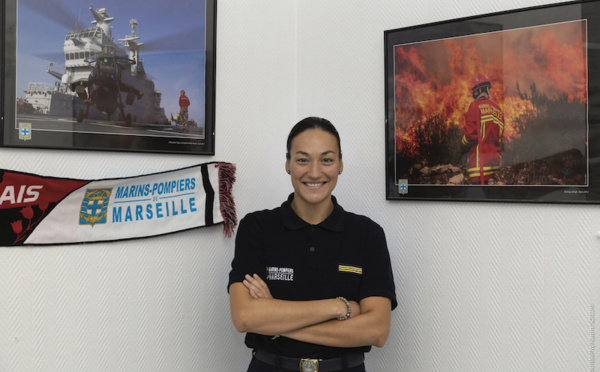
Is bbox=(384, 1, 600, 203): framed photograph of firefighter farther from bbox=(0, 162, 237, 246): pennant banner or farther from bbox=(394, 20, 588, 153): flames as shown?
bbox=(0, 162, 237, 246): pennant banner

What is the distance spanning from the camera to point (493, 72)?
56.6 inches

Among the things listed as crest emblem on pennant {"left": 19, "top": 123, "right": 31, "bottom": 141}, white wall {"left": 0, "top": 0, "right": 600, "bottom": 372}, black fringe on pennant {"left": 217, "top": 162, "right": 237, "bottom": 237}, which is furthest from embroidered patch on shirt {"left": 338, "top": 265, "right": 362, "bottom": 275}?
crest emblem on pennant {"left": 19, "top": 123, "right": 31, "bottom": 141}

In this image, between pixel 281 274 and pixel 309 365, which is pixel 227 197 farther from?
pixel 309 365

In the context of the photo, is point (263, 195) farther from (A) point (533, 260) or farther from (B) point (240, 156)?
(A) point (533, 260)

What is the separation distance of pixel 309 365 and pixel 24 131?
A: 0.97 metres

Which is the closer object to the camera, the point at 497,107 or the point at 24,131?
the point at 24,131

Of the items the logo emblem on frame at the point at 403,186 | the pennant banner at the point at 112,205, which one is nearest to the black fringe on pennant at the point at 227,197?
the pennant banner at the point at 112,205

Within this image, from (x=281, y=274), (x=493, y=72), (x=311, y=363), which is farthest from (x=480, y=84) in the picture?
(x=311, y=363)

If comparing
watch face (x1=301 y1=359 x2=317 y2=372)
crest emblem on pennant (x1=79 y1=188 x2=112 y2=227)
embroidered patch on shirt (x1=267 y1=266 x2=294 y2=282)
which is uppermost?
crest emblem on pennant (x1=79 y1=188 x2=112 y2=227)

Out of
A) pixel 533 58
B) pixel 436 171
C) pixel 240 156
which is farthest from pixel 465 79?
pixel 240 156

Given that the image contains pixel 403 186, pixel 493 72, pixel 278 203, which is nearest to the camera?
pixel 493 72

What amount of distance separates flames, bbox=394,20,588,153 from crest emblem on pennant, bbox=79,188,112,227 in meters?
0.96

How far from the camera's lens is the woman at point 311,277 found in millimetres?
1233

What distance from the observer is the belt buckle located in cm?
126
